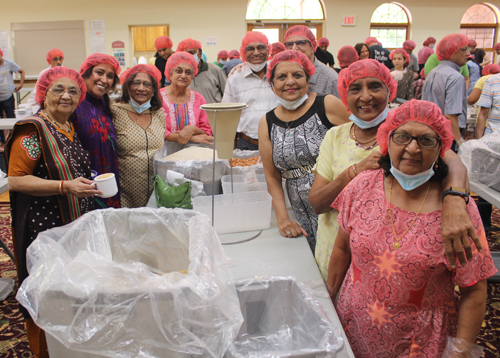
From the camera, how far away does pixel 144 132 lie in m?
2.23

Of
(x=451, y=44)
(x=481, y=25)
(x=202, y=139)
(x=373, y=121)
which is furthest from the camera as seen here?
(x=481, y=25)

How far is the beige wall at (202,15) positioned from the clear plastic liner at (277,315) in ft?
30.2

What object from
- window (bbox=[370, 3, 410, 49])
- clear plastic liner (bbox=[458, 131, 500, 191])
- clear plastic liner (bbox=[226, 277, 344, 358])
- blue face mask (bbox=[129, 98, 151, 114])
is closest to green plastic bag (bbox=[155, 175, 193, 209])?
blue face mask (bbox=[129, 98, 151, 114])

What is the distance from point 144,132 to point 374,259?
1602 millimetres

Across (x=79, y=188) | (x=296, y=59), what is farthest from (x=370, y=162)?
(x=79, y=188)

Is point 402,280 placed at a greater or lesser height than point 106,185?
lesser

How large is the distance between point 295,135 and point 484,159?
46.4 inches

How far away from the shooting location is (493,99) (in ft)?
11.7

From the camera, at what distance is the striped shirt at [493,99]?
353 centimetres

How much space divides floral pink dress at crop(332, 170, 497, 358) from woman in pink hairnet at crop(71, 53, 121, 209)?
1374mm

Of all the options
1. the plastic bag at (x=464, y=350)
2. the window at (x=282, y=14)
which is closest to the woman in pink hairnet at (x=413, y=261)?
the plastic bag at (x=464, y=350)

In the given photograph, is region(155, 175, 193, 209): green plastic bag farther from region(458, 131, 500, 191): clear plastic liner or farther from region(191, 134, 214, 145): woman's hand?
region(458, 131, 500, 191): clear plastic liner

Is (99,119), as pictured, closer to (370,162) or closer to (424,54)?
(370,162)

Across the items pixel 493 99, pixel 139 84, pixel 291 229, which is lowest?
pixel 291 229
